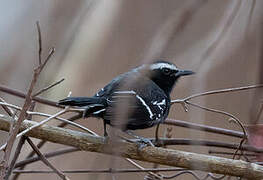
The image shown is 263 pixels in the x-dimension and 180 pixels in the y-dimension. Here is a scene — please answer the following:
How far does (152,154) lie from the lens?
224cm

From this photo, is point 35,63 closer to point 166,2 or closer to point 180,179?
point 180,179

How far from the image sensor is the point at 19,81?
127 inches

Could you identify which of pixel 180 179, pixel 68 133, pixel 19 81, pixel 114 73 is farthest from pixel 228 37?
pixel 114 73

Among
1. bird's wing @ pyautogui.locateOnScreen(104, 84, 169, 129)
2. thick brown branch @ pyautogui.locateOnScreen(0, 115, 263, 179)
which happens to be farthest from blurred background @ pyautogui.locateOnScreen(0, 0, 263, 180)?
bird's wing @ pyautogui.locateOnScreen(104, 84, 169, 129)

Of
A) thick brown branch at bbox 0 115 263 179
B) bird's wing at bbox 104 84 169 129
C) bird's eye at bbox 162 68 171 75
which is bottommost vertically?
thick brown branch at bbox 0 115 263 179

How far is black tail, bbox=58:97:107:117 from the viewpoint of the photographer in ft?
8.01

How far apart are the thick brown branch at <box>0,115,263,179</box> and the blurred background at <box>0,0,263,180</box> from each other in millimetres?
149

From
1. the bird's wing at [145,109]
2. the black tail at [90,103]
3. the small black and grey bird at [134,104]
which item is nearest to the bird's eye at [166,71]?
the small black and grey bird at [134,104]

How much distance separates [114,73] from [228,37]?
3.24 metres

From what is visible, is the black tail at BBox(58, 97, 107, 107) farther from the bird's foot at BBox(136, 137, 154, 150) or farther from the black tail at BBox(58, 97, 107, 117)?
the bird's foot at BBox(136, 137, 154, 150)

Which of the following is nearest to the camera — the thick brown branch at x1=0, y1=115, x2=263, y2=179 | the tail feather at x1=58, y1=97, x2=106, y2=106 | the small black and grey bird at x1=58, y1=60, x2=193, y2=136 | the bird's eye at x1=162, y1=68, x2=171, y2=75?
the thick brown branch at x1=0, y1=115, x2=263, y2=179

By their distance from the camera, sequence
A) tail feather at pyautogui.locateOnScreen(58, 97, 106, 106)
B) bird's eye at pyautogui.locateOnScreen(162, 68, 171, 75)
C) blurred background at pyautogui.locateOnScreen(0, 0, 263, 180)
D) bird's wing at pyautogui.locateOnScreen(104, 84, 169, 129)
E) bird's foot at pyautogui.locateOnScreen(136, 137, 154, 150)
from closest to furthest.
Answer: blurred background at pyautogui.locateOnScreen(0, 0, 263, 180)
bird's foot at pyautogui.locateOnScreen(136, 137, 154, 150)
tail feather at pyautogui.locateOnScreen(58, 97, 106, 106)
bird's wing at pyautogui.locateOnScreen(104, 84, 169, 129)
bird's eye at pyautogui.locateOnScreen(162, 68, 171, 75)

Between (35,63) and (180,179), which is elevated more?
(35,63)

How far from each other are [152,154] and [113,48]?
2438 mm
